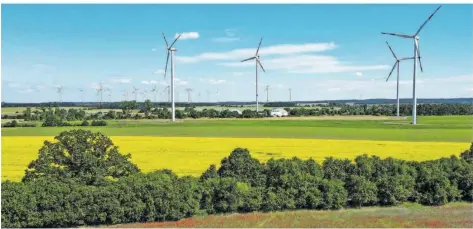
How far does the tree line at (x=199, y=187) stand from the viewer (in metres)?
18.8

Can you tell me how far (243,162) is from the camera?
22.6 m

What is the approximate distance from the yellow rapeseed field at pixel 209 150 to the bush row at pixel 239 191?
284 inches

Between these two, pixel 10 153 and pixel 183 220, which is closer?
pixel 183 220

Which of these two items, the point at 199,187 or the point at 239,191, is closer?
the point at 199,187

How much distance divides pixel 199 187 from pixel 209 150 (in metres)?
17.8

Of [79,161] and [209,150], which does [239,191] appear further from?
[209,150]

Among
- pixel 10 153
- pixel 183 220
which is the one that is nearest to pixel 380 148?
pixel 183 220

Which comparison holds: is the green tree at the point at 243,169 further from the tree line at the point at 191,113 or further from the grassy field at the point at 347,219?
the tree line at the point at 191,113

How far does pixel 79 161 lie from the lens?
22.3 metres

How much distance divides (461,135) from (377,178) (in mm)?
32127

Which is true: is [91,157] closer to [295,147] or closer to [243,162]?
[243,162]

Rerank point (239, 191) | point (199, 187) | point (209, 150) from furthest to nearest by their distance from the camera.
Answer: point (209, 150) < point (239, 191) < point (199, 187)

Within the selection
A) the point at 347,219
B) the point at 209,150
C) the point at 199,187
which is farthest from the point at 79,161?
the point at 209,150

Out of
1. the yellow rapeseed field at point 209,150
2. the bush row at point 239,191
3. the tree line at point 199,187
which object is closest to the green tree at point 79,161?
the tree line at point 199,187
